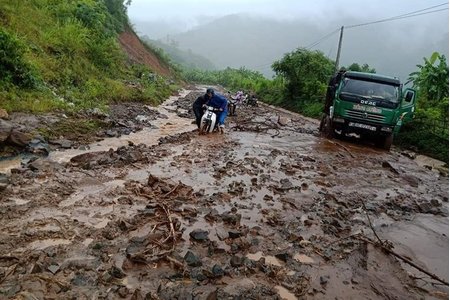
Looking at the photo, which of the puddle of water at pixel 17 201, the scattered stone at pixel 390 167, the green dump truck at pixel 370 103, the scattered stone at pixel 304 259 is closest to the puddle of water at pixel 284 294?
the scattered stone at pixel 304 259

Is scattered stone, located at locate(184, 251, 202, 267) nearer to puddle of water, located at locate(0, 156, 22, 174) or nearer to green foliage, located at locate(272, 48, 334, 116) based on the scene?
puddle of water, located at locate(0, 156, 22, 174)

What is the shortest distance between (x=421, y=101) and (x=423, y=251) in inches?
656

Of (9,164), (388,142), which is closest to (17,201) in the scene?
(9,164)

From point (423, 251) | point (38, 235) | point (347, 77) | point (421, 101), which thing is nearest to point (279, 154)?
point (347, 77)

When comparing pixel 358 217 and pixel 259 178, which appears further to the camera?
pixel 259 178

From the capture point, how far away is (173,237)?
4672 millimetres

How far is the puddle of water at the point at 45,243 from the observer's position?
422 centimetres

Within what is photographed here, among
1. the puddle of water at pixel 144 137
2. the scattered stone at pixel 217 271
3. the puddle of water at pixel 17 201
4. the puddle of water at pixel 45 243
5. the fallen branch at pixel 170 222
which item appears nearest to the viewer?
the scattered stone at pixel 217 271

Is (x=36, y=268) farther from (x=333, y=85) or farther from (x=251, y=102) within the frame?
(x=251, y=102)

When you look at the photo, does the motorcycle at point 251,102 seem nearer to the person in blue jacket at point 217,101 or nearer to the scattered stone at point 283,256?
the person in blue jacket at point 217,101

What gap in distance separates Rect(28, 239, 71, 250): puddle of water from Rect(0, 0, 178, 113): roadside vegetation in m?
7.22

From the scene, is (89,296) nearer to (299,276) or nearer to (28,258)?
(28,258)

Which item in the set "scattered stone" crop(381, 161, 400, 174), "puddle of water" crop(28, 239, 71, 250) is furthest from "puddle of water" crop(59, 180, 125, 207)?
"scattered stone" crop(381, 161, 400, 174)

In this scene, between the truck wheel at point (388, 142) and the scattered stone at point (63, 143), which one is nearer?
the scattered stone at point (63, 143)
